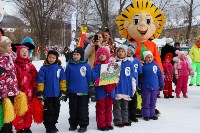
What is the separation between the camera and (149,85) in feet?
22.3

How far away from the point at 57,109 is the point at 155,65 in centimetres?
232

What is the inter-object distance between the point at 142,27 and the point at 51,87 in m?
2.73

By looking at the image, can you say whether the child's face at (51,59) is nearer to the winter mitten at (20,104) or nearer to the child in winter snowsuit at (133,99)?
the winter mitten at (20,104)

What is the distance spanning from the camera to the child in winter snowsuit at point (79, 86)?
5.84m

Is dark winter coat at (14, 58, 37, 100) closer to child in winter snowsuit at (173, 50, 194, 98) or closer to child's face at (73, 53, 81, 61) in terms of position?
child's face at (73, 53, 81, 61)

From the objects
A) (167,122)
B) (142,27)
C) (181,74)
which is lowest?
(167,122)

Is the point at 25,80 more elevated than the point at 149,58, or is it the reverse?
the point at 149,58

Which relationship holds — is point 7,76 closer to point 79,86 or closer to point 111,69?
point 79,86

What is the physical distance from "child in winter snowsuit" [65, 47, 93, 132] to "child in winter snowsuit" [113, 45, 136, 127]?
0.64m

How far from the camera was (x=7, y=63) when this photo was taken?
511cm

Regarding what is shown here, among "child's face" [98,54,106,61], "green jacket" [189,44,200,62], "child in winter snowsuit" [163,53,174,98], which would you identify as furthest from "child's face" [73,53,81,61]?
"green jacket" [189,44,200,62]

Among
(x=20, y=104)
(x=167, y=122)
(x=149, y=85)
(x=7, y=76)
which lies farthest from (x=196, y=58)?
(x=7, y=76)

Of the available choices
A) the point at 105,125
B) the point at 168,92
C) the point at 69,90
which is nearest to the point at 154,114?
the point at 105,125

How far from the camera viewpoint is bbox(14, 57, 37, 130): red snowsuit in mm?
5539
